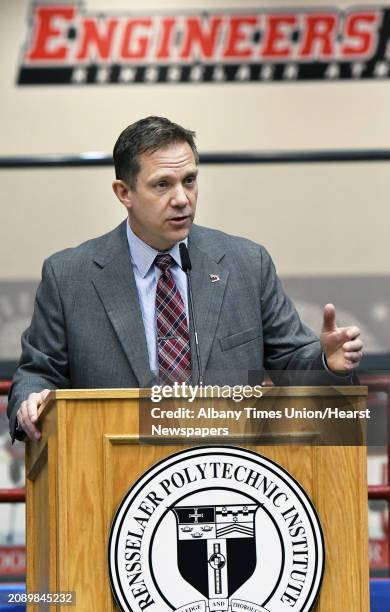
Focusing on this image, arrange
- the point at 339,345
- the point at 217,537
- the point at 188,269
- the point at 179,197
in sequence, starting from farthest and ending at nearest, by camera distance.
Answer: the point at 179,197, the point at 188,269, the point at 339,345, the point at 217,537

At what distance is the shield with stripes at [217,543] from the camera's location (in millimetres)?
1908

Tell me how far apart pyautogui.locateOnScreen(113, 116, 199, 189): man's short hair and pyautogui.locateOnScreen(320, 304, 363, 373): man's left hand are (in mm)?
540

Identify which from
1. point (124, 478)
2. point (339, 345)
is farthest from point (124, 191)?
point (124, 478)

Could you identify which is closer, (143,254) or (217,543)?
(217,543)

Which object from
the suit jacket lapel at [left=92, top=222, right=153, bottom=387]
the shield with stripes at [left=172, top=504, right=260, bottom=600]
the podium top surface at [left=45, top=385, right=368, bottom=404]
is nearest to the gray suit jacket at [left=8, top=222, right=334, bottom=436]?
the suit jacket lapel at [left=92, top=222, right=153, bottom=387]

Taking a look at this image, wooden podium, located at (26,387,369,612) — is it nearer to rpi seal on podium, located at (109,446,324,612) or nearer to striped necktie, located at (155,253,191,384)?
rpi seal on podium, located at (109,446,324,612)

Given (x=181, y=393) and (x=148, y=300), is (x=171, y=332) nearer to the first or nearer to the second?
(x=148, y=300)

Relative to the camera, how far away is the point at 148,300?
8.15 feet

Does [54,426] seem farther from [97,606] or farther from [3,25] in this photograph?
[3,25]

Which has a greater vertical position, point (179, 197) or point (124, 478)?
point (179, 197)

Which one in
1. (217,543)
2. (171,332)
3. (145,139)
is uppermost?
(145,139)

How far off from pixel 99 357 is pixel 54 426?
45 centimetres

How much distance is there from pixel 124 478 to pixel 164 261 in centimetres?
66

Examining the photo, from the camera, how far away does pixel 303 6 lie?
17.0 feet
